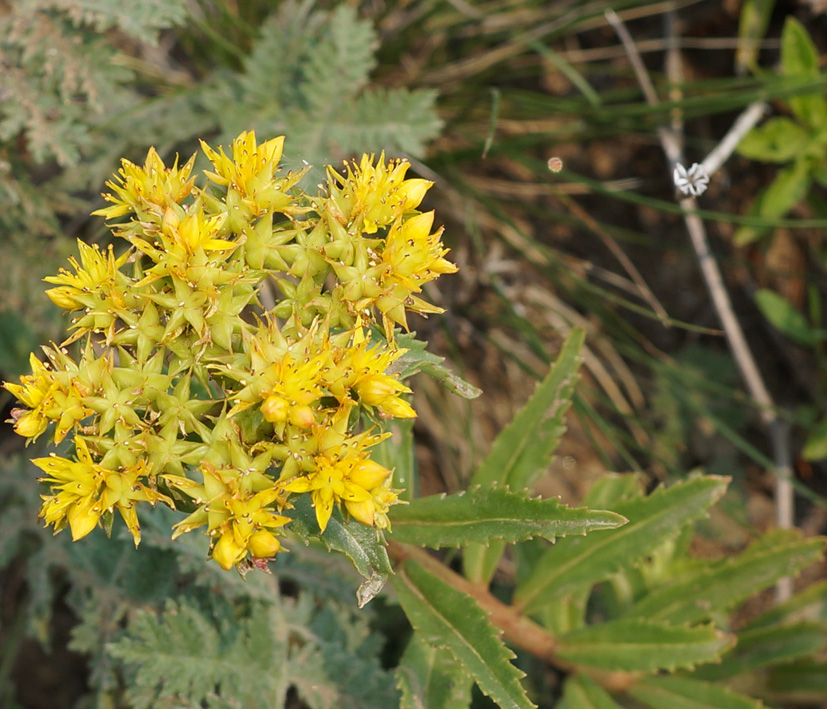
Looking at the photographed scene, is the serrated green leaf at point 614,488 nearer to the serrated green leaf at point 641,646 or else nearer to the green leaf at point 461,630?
the serrated green leaf at point 641,646

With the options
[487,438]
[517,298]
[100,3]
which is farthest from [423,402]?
[100,3]

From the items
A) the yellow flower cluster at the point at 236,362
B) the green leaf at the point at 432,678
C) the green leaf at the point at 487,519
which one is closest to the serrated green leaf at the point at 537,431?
the green leaf at the point at 487,519

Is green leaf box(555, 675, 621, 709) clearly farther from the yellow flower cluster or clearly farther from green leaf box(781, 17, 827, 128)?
green leaf box(781, 17, 827, 128)

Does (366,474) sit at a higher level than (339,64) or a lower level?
lower

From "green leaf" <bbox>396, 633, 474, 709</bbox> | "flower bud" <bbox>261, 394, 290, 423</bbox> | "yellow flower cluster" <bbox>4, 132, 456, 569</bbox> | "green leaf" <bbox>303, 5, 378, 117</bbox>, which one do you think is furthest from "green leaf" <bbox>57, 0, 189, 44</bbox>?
"green leaf" <bbox>396, 633, 474, 709</bbox>

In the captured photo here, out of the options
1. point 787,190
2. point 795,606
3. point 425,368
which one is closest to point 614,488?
point 795,606

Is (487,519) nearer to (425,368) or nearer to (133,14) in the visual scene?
(425,368)

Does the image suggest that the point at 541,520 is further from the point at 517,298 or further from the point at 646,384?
the point at 646,384
